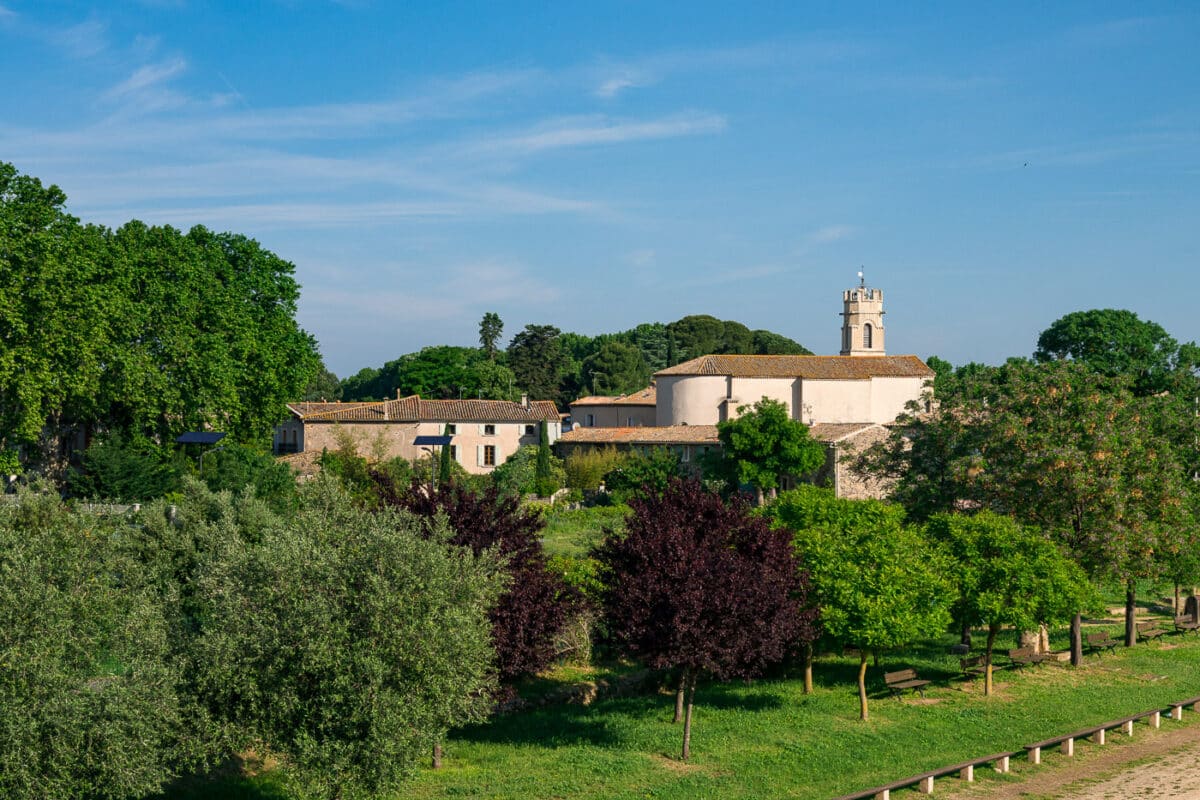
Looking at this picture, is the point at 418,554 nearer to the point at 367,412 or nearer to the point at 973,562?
the point at 973,562

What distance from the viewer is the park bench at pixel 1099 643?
3172 cm

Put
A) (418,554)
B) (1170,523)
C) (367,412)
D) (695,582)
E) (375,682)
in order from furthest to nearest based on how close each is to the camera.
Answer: (367,412)
(1170,523)
(695,582)
(418,554)
(375,682)

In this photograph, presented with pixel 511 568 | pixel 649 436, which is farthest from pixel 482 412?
pixel 511 568

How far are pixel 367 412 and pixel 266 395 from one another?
63.5ft

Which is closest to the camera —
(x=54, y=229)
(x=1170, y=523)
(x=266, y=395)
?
(x=1170, y=523)

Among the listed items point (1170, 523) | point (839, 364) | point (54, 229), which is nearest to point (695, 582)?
point (1170, 523)

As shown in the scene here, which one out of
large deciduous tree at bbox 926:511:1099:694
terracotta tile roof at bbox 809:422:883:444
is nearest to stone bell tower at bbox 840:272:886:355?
terracotta tile roof at bbox 809:422:883:444

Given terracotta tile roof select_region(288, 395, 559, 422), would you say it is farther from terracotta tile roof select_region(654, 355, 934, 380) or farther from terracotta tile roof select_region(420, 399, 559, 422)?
terracotta tile roof select_region(654, 355, 934, 380)

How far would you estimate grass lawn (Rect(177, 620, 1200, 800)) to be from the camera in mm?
20344

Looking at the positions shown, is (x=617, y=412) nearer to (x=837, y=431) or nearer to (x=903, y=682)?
(x=837, y=431)

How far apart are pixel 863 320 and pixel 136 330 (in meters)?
67.7

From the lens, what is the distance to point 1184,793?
805 inches

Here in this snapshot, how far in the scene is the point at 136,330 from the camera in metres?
45.9

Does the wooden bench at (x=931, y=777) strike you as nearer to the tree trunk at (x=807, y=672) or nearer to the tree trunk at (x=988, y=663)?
the tree trunk at (x=988, y=663)
